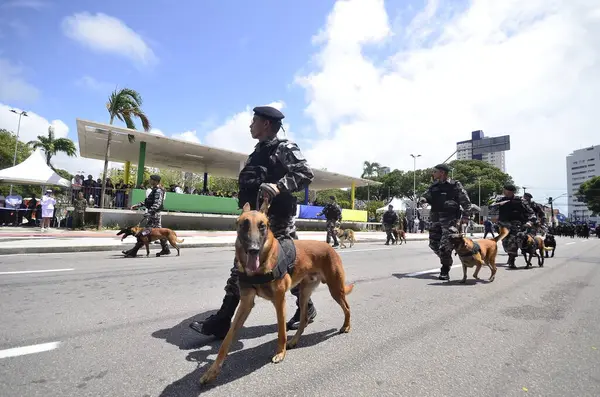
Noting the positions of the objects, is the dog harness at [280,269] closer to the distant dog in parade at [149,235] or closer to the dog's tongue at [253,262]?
the dog's tongue at [253,262]

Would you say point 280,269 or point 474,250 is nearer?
point 280,269

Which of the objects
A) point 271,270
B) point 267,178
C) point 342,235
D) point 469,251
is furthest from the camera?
point 342,235

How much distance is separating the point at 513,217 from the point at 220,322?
8577 mm

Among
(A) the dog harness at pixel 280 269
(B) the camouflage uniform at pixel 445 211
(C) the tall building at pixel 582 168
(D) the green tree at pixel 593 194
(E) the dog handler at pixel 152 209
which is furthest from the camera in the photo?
(C) the tall building at pixel 582 168

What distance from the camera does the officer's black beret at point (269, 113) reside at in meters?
3.19

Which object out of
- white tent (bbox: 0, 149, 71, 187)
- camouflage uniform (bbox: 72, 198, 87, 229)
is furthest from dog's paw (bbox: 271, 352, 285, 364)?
white tent (bbox: 0, 149, 71, 187)

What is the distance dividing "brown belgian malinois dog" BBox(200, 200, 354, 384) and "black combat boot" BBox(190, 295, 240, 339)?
0.59 m

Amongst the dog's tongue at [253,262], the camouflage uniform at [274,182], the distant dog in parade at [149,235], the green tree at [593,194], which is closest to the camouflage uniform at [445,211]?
the camouflage uniform at [274,182]

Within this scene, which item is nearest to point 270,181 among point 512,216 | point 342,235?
point 512,216

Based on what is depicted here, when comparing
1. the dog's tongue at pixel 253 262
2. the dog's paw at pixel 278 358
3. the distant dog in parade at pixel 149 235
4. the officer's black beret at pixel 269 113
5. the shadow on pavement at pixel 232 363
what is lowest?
the shadow on pavement at pixel 232 363

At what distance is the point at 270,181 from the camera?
309 centimetres

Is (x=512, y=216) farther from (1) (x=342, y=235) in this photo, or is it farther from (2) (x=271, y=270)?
(2) (x=271, y=270)

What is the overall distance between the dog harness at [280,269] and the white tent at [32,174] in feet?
64.7

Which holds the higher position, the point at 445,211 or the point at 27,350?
the point at 445,211
